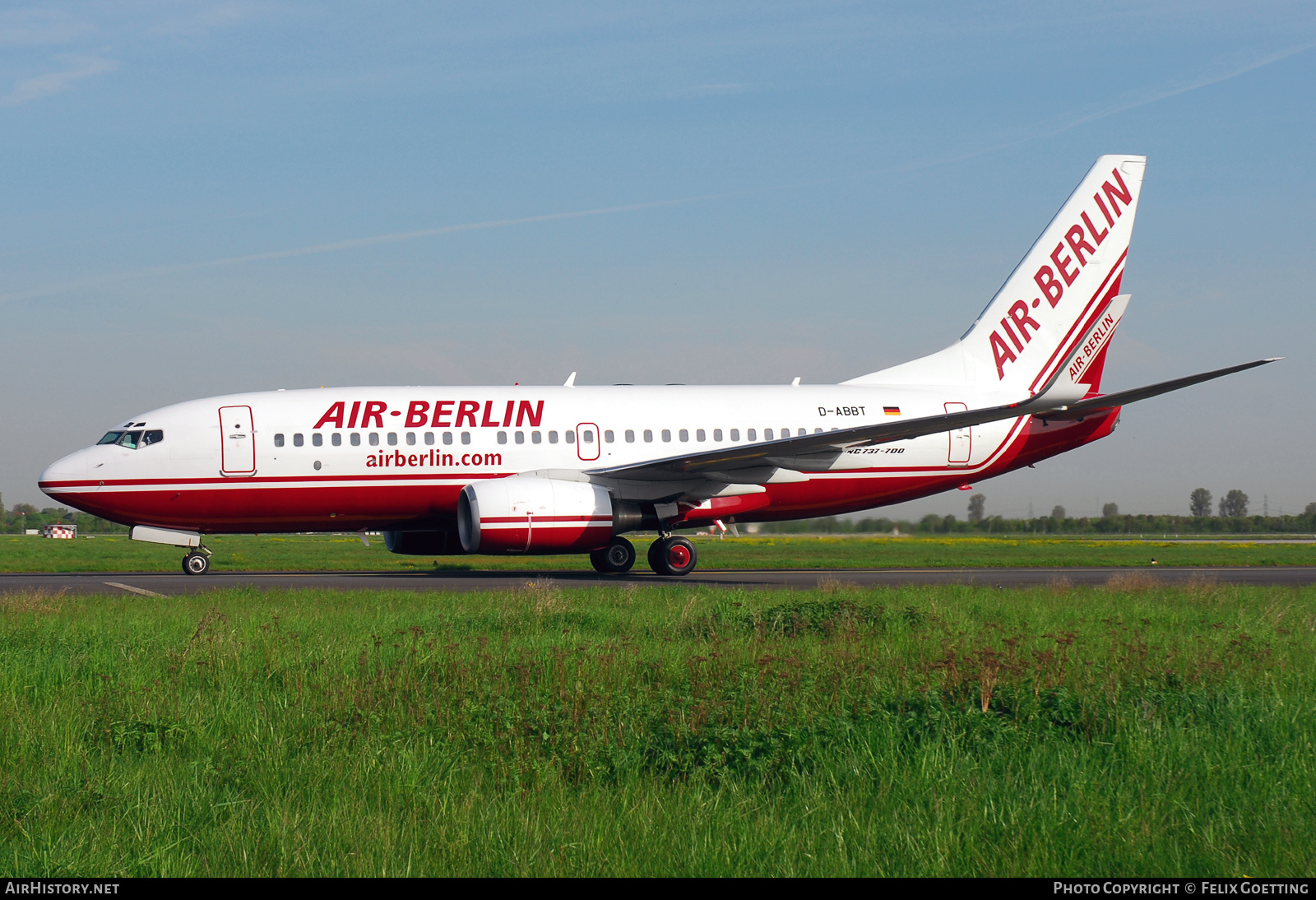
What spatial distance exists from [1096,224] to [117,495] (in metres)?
24.5

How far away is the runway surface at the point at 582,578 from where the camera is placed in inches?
804

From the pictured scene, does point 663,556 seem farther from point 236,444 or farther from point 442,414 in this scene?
point 236,444

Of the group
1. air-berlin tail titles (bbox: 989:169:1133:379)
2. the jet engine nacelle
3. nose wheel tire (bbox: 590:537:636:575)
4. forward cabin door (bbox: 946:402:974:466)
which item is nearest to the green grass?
nose wheel tire (bbox: 590:537:636:575)

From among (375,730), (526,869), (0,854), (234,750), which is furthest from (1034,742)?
(0,854)

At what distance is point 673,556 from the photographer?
24.8 metres

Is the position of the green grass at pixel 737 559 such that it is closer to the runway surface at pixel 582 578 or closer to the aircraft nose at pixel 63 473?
the runway surface at pixel 582 578

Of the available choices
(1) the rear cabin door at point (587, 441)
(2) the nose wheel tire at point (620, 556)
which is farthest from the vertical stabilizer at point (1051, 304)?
(2) the nose wheel tire at point (620, 556)

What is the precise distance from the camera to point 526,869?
186 inches

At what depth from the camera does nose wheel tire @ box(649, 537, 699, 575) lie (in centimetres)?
2477

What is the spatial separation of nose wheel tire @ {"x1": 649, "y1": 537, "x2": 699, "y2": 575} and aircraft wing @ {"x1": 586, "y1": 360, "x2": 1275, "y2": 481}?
1.54 m

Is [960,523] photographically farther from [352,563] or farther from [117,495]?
[117,495]

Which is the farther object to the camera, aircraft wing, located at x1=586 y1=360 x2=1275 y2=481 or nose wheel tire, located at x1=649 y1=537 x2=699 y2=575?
nose wheel tire, located at x1=649 y1=537 x2=699 y2=575

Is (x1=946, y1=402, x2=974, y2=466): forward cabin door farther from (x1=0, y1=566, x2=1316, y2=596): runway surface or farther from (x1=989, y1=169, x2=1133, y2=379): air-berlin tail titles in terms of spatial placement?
(x1=989, y1=169, x2=1133, y2=379): air-berlin tail titles

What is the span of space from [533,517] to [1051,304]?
50.6 ft
